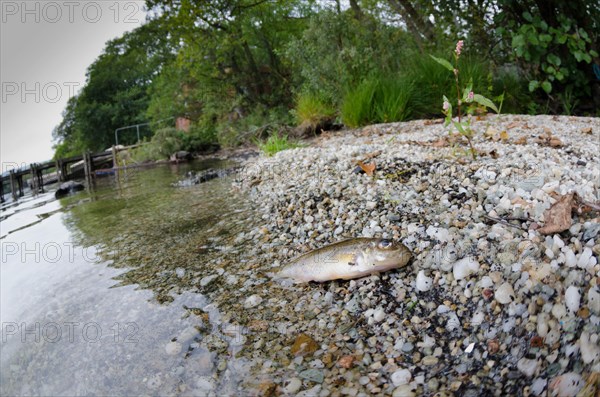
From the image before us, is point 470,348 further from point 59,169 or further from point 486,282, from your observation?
point 59,169

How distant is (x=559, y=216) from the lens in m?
1.80

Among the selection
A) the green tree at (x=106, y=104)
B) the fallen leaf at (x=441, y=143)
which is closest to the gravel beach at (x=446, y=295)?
the fallen leaf at (x=441, y=143)

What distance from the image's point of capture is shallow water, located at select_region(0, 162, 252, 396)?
60.9 inches

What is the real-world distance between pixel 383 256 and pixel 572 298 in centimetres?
73

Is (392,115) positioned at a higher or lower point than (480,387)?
higher

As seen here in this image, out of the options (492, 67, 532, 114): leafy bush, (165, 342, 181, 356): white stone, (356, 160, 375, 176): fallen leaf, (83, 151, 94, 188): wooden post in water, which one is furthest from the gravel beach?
(83, 151, 94, 188): wooden post in water

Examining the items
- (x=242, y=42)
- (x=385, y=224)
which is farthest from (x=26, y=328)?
(x=242, y=42)

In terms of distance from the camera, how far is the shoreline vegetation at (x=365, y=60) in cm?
682

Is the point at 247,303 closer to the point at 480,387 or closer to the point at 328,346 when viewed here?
the point at 328,346

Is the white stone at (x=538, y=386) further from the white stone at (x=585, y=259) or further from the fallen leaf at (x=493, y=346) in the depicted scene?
the white stone at (x=585, y=259)

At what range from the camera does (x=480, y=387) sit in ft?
4.16

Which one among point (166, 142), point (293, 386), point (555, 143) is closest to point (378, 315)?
point (293, 386)

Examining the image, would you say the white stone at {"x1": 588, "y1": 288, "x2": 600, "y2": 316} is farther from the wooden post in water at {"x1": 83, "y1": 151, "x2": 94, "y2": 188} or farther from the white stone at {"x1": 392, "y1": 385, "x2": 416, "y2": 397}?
the wooden post in water at {"x1": 83, "y1": 151, "x2": 94, "y2": 188}

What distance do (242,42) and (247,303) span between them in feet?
47.2
